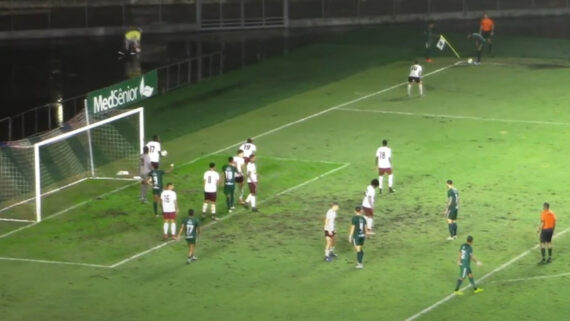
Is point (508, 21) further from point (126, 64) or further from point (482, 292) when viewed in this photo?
point (482, 292)

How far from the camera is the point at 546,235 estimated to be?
153 ft

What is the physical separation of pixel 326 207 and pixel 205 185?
14.8ft

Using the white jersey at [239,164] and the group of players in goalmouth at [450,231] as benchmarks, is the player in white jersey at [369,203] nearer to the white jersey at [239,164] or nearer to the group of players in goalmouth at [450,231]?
the group of players in goalmouth at [450,231]

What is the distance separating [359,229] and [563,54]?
120 feet

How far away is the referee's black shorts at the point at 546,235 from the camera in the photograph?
4666 cm

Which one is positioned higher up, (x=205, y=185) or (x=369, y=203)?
(x=205, y=185)

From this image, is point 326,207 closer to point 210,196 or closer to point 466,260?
point 210,196

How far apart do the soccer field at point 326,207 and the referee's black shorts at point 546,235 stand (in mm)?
863

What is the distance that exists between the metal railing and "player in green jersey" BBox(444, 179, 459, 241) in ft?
74.5

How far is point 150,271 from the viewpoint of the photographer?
47000 mm

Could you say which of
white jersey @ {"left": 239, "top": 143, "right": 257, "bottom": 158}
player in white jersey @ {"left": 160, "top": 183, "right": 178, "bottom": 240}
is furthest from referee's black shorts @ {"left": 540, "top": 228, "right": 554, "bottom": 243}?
white jersey @ {"left": 239, "top": 143, "right": 257, "bottom": 158}

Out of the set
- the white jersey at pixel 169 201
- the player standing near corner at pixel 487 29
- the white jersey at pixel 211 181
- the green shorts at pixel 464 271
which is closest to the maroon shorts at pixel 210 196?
the white jersey at pixel 211 181

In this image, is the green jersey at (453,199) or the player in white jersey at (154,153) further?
the player in white jersey at (154,153)

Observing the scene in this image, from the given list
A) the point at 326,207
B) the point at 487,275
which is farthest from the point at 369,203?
the point at 487,275
